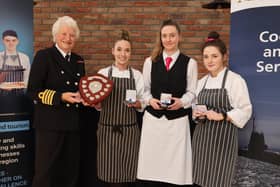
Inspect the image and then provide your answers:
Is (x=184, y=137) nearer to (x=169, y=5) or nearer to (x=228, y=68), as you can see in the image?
(x=228, y=68)

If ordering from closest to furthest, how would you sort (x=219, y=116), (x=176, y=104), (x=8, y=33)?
(x=219, y=116), (x=176, y=104), (x=8, y=33)

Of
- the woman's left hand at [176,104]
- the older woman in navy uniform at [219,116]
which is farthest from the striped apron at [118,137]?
the older woman in navy uniform at [219,116]

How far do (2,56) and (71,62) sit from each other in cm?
58

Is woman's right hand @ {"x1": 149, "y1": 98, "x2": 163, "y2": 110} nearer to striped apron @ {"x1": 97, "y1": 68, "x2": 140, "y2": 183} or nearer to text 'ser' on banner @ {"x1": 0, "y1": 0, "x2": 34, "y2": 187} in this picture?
striped apron @ {"x1": 97, "y1": 68, "x2": 140, "y2": 183}

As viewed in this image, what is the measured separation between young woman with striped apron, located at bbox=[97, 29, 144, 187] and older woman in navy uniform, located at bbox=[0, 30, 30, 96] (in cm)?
68

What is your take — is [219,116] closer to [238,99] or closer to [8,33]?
[238,99]

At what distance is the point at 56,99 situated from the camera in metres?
2.54

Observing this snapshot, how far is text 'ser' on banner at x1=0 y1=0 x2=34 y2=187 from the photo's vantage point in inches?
110

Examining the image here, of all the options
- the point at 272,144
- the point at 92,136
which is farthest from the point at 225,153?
the point at 92,136

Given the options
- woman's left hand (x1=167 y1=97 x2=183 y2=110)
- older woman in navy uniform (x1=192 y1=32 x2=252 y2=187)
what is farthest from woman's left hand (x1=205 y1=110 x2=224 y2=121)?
woman's left hand (x1=167 y1=97 x2=183 y2=110)

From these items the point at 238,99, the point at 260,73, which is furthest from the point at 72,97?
the point at 260,73

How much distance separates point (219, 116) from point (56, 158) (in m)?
1.28

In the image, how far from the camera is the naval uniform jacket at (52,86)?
2605 millimetres

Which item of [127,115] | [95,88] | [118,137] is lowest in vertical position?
[118,137]
